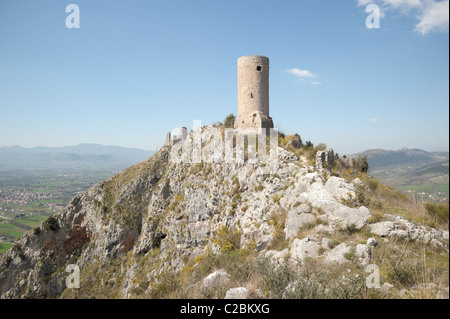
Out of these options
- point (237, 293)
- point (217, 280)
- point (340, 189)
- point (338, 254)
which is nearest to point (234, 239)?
point (340, 189)

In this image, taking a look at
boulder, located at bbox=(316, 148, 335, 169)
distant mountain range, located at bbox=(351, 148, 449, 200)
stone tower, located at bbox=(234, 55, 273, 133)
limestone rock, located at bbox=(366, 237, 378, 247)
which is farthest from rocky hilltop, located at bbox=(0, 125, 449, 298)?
stone tower, located at bbox=(234, 55, 273, 133)

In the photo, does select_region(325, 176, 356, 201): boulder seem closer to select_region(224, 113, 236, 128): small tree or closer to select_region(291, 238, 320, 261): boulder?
select_region(291, 238, 320, 261): boulder

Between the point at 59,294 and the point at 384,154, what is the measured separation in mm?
37851

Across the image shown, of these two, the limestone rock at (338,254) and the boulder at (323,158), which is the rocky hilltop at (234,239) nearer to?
the limestone rock at (338,254)

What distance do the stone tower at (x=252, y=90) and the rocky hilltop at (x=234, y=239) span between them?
3.74m

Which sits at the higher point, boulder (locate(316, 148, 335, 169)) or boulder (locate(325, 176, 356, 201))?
boulder (locate(316, 148, 335, 169))

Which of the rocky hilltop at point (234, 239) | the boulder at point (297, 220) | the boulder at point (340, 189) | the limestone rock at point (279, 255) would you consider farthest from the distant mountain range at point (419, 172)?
the limestone rock at point (279, 255)

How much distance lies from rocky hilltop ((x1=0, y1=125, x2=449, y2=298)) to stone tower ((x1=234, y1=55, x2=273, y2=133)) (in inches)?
147

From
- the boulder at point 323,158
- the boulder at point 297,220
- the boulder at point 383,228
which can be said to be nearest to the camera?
the boulder at point 383,228

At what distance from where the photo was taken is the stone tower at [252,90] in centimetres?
1727

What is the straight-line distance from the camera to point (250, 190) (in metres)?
14.5

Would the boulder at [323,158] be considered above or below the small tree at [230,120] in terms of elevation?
below

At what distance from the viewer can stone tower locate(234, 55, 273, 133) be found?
17266 mm

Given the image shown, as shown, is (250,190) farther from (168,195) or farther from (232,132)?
(168,195)
